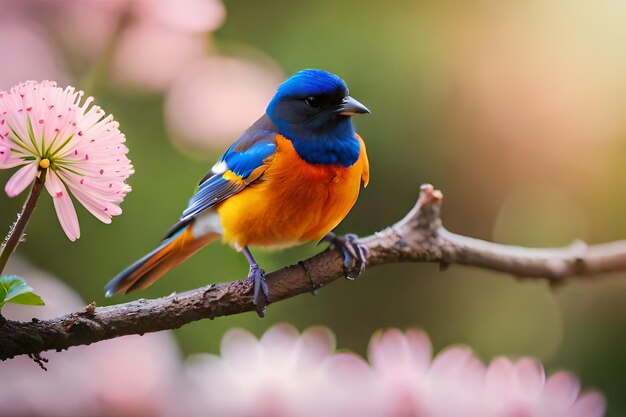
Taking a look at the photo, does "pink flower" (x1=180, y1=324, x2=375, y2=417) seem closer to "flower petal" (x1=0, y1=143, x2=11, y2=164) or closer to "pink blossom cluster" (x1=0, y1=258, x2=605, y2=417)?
"pink blossom cluster" (x1=0, y1=258, x2=605, y2=417)

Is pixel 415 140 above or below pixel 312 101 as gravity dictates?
above

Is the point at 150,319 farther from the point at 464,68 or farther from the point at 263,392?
the point at 464,68

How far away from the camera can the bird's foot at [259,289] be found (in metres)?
0.61

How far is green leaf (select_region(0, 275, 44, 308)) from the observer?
0.45 meters

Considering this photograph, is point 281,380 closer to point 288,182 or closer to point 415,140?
point 288,182

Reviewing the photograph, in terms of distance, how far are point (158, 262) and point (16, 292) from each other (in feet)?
0.89

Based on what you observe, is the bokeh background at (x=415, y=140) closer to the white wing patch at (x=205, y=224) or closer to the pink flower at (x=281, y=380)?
the white wing patch at (x=205, y=224)

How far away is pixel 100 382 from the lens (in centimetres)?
57

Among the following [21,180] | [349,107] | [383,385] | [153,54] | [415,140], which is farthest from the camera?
[415,140]

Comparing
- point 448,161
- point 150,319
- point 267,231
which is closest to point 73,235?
point 150,319

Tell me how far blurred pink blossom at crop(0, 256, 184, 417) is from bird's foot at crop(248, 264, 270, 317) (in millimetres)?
77

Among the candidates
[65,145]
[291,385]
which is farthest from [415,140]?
[65,145]

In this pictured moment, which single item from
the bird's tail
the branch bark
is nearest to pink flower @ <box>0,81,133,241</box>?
the branch bark

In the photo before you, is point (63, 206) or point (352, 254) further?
point (352, 254)
